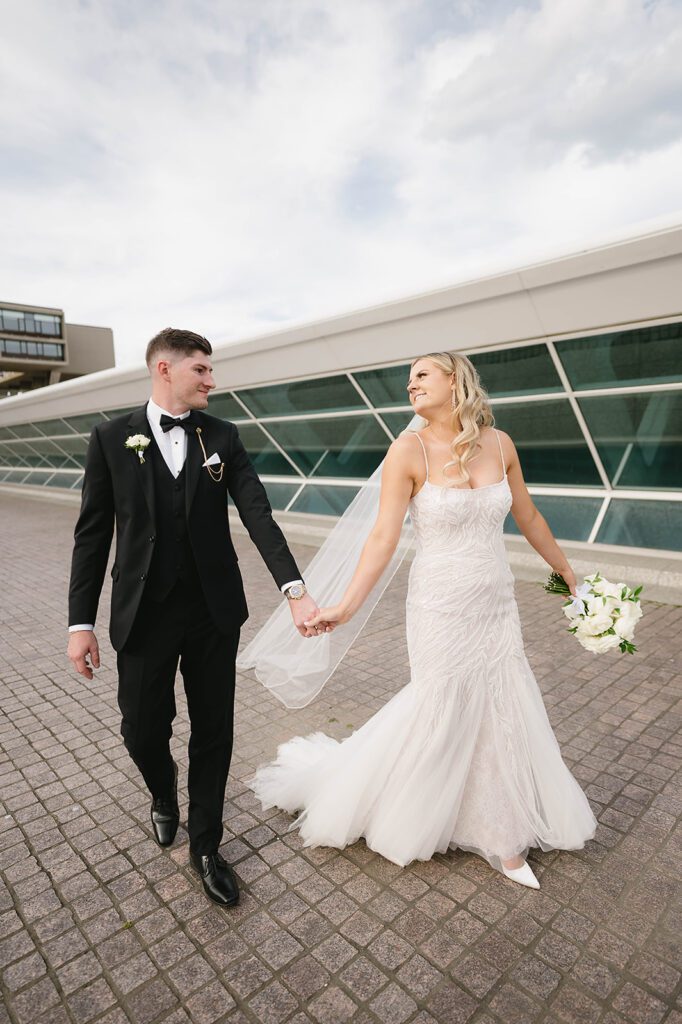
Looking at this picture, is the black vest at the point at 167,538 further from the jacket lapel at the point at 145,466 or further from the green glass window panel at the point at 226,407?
the green glass window panel at the point at 226,407

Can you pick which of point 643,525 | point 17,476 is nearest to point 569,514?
point 643,525

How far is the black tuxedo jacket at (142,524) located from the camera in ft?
8.91

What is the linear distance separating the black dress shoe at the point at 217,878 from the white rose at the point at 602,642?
6.63ft

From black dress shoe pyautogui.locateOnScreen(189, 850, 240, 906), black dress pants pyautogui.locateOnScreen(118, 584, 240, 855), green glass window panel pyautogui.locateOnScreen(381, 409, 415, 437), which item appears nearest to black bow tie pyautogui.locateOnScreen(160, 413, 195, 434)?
black dress pants pyautogui.locateOnScreen(118, 584, 240, 855)

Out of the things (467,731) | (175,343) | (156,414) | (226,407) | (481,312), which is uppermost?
(481,312)

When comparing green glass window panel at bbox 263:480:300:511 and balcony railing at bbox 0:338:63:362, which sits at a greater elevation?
balcony railing at bbox 0:338:63:362

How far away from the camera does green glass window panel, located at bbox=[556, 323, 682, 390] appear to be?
7.12 meters

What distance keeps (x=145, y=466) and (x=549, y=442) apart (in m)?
7.43

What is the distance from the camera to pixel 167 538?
2740mm

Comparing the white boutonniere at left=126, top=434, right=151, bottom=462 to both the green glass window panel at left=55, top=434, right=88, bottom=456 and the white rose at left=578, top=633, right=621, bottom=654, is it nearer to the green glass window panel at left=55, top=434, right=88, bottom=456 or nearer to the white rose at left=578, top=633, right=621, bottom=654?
the white rose at left=578, top=633, right=621, bottom=654

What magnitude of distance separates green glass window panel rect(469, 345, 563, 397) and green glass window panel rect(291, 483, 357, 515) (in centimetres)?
373

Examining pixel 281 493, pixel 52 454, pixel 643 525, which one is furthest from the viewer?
pixel 52 454

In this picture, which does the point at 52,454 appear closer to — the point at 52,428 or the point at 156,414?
the point at 52,428

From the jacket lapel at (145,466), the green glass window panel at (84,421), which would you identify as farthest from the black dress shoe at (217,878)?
the green glass window panel at (84,421)
